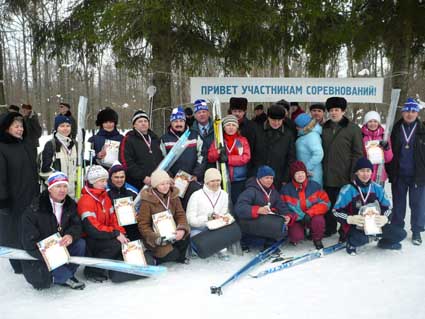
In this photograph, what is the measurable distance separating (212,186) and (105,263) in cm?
143

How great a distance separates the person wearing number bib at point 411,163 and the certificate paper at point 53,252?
399 centimetres

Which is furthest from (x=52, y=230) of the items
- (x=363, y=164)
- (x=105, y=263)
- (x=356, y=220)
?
(x=363, y=164)

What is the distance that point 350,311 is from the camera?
3.23 metres

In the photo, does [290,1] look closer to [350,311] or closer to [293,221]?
[293,221]

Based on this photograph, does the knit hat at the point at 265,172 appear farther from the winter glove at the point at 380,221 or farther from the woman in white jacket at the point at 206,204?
the winter glove at the point at 380,221

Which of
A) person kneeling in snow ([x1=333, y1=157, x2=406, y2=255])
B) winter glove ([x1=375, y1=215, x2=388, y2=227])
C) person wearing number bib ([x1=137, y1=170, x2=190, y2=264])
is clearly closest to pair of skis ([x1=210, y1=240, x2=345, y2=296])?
person kneeling in snow ([x1=333, y1=157, x2=406, y2=255])

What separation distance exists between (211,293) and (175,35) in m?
4.80

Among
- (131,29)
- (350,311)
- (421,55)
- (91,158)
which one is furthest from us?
(421,55)

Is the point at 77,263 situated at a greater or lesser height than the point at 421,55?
lesser

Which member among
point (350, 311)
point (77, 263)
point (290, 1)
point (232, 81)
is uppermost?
point (290, 1)

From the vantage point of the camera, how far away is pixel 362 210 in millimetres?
4383

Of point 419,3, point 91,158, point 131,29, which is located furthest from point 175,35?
point 419,3

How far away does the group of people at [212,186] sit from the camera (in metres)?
3.97

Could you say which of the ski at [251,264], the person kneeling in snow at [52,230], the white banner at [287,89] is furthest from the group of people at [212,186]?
the white banner at [287,89]
